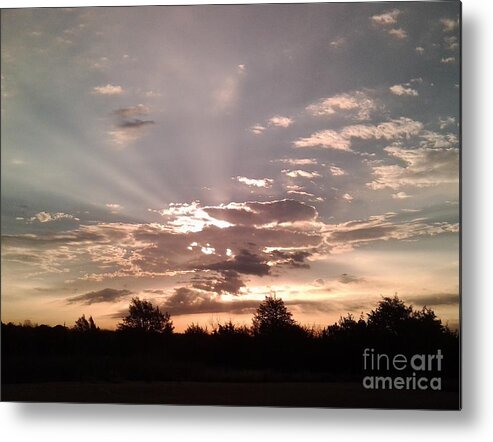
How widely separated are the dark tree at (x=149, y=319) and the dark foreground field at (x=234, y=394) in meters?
0.24

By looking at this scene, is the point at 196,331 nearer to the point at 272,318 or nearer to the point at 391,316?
the point at 272,318

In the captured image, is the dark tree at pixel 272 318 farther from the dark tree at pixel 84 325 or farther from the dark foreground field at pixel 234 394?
the dark tree at pixel 84 325

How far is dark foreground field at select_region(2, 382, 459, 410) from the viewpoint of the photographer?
3350 mm

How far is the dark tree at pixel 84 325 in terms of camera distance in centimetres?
352

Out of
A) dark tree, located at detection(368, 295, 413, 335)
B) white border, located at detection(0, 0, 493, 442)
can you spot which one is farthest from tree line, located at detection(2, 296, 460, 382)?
white border, located at detection(0, 0, 493, 442)

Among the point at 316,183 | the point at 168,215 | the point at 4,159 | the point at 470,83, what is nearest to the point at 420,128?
the point at 470,83

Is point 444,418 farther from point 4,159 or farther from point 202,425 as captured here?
point 4,159

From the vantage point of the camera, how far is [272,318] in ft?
11.3

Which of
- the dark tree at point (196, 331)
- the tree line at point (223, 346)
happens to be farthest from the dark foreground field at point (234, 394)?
the dark tree at point (196, 331)

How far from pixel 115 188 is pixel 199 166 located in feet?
1.25

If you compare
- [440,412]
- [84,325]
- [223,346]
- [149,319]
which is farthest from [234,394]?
[440,412]

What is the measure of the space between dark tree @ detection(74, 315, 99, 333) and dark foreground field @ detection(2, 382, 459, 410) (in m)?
0.23

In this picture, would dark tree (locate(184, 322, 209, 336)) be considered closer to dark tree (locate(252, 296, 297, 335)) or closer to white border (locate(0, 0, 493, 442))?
dark tree (locate(252, 296, 297, 335))

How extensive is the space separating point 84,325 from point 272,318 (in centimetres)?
82
